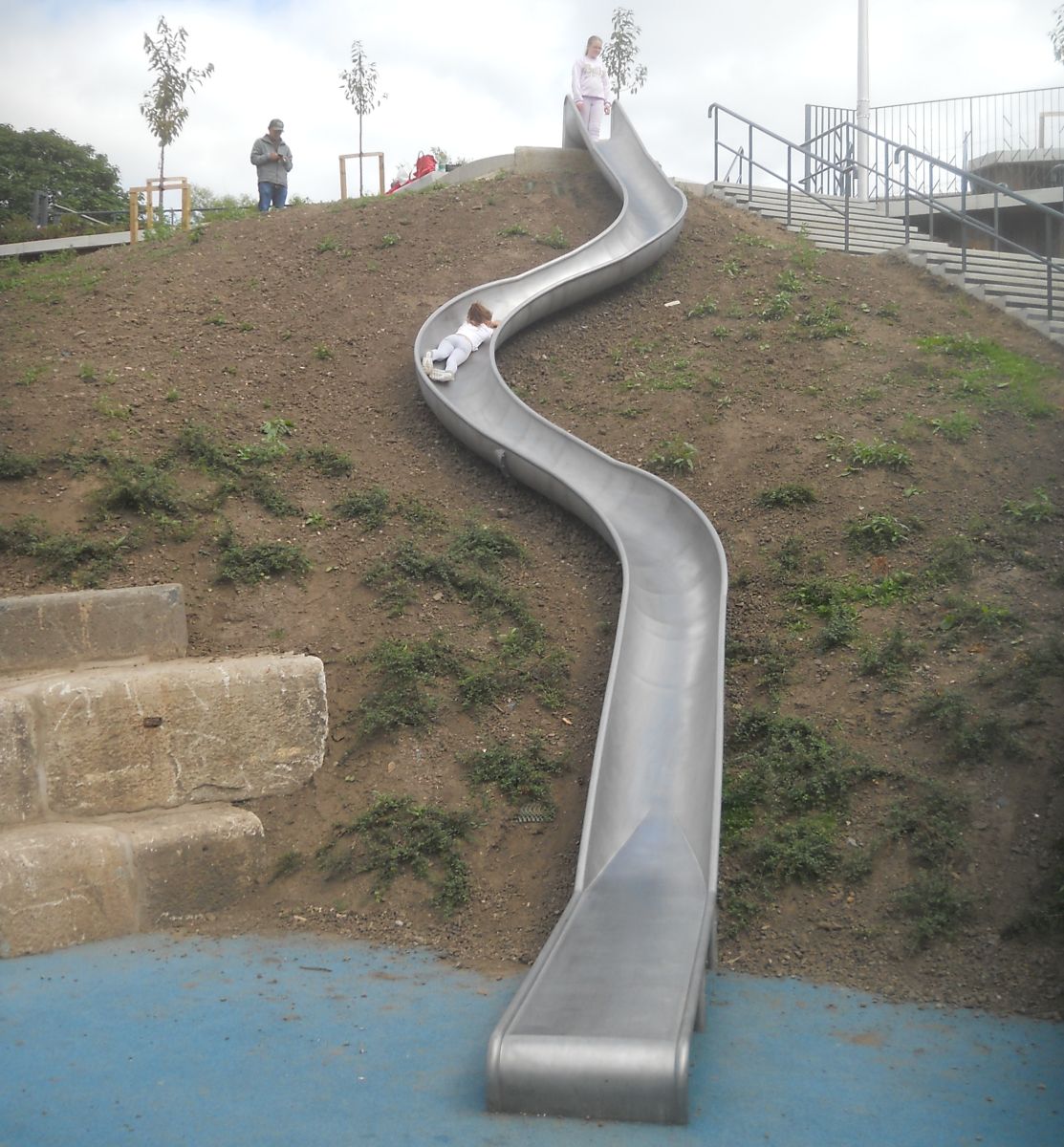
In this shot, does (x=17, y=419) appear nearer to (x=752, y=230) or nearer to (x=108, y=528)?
(x=108, y=528)

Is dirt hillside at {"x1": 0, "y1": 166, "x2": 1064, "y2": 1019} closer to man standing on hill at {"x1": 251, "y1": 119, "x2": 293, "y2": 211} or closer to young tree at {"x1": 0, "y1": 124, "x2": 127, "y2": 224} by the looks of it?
man standing on hill at {"x1": 251, "y1": 119, "x2": 293, "y2": 211}

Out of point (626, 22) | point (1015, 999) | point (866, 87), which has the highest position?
point (626, 22)

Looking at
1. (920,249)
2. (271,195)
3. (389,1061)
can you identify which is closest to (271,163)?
(271,195)

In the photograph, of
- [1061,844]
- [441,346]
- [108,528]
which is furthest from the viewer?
[441,346]

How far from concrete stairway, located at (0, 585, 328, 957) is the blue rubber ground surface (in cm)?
32

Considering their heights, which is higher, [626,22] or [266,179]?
[626,22]

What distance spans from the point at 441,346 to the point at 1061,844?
7661 mm

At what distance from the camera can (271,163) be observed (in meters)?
17.6

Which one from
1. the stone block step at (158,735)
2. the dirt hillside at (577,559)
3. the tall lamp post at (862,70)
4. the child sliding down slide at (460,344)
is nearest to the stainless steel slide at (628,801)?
the child sliding down slide at (460,344)

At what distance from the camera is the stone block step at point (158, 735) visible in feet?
20.5

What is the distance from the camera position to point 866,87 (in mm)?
20719

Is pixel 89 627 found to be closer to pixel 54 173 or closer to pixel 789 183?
Result: pixel 789 183

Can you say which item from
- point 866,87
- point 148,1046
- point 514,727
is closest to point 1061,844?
point 514,727

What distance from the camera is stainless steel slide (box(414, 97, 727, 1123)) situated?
4.45 meters
